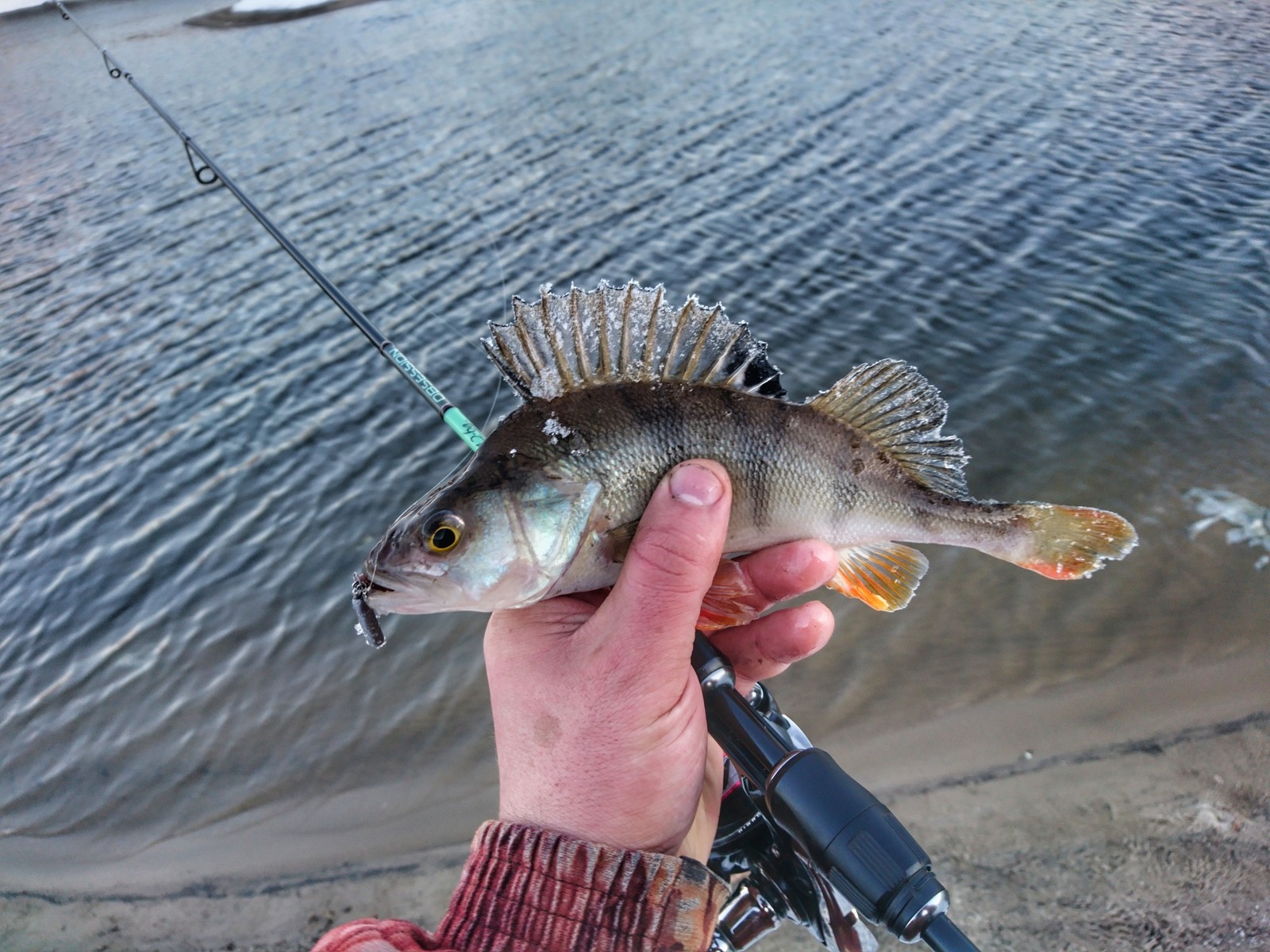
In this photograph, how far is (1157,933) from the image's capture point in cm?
376

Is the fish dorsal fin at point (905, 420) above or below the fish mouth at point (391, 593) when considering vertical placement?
below

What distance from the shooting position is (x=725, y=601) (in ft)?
9.29

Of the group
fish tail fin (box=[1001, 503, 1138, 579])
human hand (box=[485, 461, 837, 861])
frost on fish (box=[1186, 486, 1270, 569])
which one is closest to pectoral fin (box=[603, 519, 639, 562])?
human hand (box=[485, 461, 837, 861])

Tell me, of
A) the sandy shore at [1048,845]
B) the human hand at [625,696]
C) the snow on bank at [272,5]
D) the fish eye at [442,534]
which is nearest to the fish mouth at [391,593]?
the fish eye at [442,534]

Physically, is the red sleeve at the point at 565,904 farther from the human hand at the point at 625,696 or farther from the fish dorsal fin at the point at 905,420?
the fish dorsal fin at the point at 905,420

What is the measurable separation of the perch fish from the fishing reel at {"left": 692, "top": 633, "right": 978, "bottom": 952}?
16.2 inches

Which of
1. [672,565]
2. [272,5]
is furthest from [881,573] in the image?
[272,5]

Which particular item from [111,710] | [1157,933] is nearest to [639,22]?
[111,710]

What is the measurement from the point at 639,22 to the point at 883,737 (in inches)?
936

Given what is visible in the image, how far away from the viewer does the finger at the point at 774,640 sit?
3.09 meters

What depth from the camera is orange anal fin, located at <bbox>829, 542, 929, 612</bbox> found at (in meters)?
3.00

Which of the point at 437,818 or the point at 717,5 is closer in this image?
the point at 437,818

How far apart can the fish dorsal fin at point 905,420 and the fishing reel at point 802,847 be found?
95cm

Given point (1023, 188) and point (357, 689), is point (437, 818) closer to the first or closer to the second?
point (357, 689)
